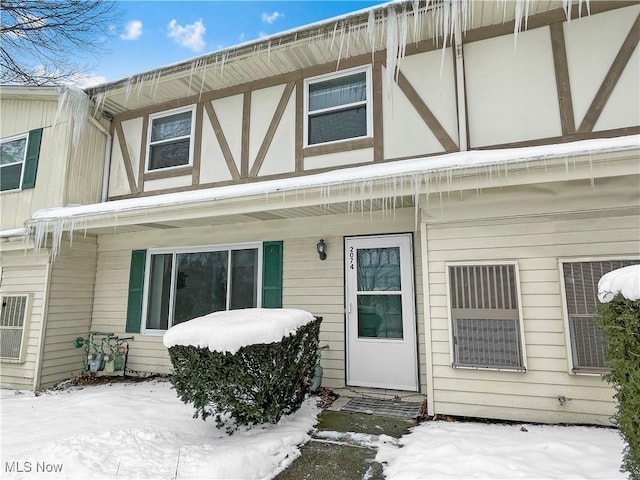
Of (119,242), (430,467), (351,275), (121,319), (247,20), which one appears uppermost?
(247,20)

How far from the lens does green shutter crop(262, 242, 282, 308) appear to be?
531cm

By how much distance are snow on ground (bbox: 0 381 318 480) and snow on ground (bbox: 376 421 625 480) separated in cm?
93

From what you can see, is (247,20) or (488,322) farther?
(247,20)

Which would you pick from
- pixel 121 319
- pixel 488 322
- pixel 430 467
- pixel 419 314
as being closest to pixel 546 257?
pixel 488 322

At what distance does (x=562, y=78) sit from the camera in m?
4.23

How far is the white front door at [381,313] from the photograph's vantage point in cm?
462

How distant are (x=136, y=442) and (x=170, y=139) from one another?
4.74 meters

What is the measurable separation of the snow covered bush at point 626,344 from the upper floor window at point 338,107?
3452 millimetres

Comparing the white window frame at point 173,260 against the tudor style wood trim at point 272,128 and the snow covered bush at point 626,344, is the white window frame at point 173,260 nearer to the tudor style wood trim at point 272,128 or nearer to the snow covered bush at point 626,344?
the tudor style wood trim at point 272,128

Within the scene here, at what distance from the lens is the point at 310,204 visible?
431cm

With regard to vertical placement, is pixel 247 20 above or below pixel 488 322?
above

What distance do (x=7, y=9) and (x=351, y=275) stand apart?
7.29 metres

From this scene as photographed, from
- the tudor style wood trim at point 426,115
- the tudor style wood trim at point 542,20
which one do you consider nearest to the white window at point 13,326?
the tudor style wood trim at point 426,115

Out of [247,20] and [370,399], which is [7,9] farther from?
[370,399]
